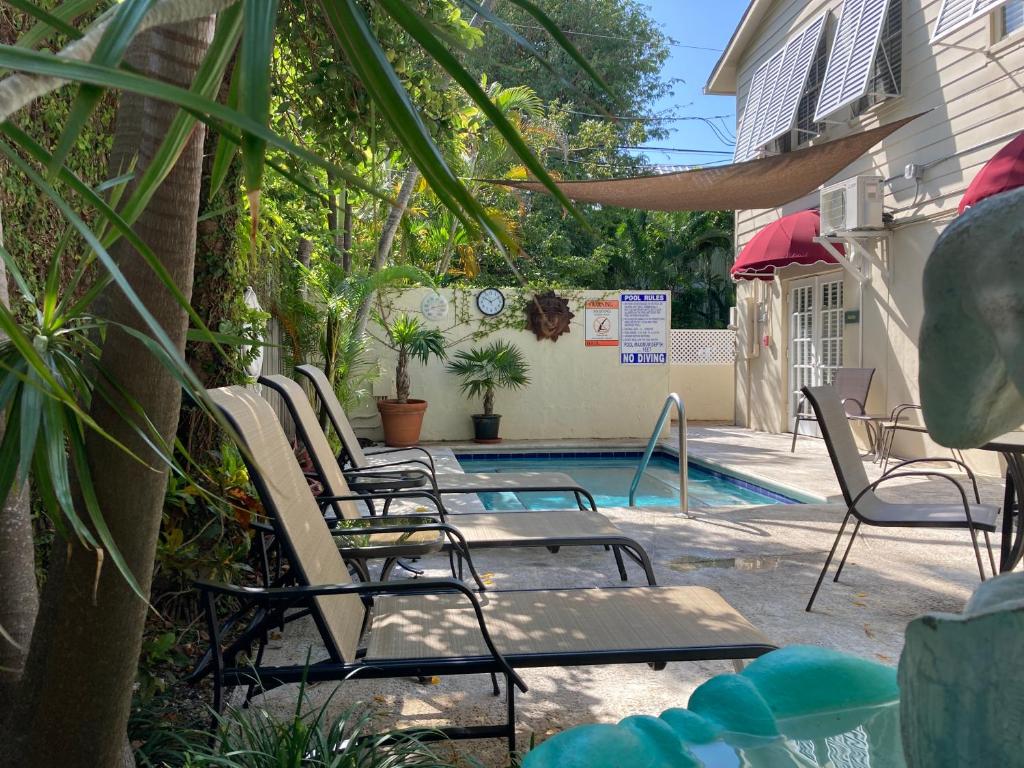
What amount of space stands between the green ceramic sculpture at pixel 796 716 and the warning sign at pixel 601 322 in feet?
34.5

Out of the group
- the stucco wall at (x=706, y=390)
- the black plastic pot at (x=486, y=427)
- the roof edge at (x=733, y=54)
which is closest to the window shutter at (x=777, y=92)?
the roof edge at (x=733, y=54)

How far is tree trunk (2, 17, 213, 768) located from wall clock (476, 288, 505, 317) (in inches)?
379

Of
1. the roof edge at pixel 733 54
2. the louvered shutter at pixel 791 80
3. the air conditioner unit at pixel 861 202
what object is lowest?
the air conditioner unit at pixel 861 202

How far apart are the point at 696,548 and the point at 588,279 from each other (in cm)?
1369

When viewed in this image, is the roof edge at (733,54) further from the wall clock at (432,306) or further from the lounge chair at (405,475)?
the lounge chair at (405,475)

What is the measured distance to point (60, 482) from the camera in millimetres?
1199

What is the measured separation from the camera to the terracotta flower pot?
1033cm

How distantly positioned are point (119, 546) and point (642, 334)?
34.0ft

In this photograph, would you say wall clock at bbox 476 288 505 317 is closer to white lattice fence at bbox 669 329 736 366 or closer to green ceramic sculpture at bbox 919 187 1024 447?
white lattice fence at bbox 669 329 736 366

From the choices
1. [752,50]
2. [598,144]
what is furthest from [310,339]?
[598,144]

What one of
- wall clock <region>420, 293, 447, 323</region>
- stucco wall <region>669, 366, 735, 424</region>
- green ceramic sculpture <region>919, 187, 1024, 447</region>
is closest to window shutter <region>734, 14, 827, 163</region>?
stucco wall <region>669, 366, 735, 424</region>

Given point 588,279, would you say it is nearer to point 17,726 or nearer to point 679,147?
point 679,147

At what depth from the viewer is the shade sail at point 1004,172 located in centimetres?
610

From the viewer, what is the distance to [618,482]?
9406 millimetres
